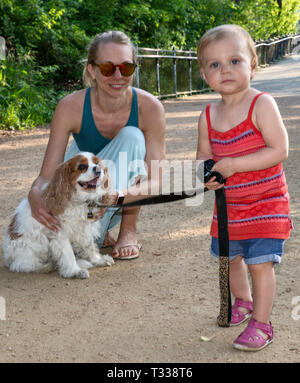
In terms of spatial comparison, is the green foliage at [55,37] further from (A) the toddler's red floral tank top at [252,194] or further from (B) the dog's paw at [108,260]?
(A) the toddler's red floral tank top at [252,194]

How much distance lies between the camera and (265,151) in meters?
2.66

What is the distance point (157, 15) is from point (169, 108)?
5.59 metres

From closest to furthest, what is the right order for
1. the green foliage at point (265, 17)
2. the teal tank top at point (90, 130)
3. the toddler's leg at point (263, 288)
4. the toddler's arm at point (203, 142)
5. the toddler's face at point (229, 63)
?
1. the toddler's face at point (229, 63)
2. the toddler's leg at point (263, 288)
3. the toddler's arm at point (203, 142)
4. the teal tank top at point (90, 130)
5. the green foliage at point (265, 17)

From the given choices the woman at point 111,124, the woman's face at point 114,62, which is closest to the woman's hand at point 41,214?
the woman at point 111,124

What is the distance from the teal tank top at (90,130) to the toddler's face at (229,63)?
157 cm

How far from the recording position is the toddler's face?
8.68ft

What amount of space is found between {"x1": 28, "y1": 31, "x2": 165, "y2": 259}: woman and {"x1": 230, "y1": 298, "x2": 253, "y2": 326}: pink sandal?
4.27ft

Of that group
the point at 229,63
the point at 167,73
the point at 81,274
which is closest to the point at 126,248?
the point at 81,274

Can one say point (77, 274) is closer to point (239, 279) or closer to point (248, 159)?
point (239, 279)

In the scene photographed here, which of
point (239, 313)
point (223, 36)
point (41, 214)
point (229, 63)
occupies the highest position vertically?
point (223, 36)

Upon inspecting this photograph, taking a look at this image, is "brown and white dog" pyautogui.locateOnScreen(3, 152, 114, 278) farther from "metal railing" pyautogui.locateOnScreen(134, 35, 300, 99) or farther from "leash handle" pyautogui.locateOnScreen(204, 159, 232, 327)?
"metal railing" pyautogui.locateOnScreen(134, 35, 300, 99)

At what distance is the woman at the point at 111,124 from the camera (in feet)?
12.8

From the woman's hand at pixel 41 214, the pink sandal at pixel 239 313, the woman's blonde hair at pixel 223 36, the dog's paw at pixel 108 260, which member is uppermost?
the woman's blonde hair at pixel 223 36

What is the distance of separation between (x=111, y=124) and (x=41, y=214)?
3.00 ft
